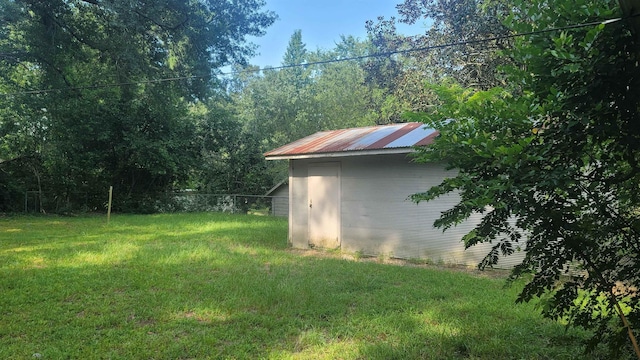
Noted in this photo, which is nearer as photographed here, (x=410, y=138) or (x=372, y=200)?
(x=410, y=138)

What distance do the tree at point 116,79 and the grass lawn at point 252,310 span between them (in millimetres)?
4519

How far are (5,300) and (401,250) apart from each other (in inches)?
250

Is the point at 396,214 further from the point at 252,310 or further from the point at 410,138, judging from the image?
the point at 252,310

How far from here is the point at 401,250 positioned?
8289 millimetres

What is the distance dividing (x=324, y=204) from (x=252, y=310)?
490 centimetres

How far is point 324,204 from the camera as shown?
369 inches

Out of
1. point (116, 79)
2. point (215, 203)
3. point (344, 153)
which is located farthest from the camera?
point (215, 203)

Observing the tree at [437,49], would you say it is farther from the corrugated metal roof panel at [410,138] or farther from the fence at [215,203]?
the fence at [215,203]

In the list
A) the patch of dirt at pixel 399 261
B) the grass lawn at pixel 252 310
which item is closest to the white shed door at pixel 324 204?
the patch of dirt at pixel 399 261

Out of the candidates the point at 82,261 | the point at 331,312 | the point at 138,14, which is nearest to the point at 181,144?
the point at 138,14

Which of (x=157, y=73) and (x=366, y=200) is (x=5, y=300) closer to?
(x=366, y=200)

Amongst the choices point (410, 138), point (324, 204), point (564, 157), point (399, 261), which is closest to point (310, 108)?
point (324, 204)

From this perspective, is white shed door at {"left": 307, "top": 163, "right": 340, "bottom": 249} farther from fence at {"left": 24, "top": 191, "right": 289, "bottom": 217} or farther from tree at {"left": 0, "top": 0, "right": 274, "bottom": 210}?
fence at {"left": 24, "top": 191, "right": 289, "bottom": 217}

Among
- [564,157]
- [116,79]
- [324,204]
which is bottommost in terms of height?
[324,204]
